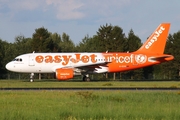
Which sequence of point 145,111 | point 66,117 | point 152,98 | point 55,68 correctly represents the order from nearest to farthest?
point 66,117
point 145,111
point 152,98
point 55,68

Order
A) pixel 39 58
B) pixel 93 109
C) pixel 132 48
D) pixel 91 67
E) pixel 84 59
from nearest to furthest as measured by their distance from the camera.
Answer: pixel 93 109
pixel 91 67
pixel 39 58
pixel 84 59
pixel 132 48

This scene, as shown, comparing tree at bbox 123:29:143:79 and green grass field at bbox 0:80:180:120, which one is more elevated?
tree at bbox 123:29:143:79

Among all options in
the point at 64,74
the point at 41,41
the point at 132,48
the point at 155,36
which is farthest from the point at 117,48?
the point at 64,74

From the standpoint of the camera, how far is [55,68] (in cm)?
5556

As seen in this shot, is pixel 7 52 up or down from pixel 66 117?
up

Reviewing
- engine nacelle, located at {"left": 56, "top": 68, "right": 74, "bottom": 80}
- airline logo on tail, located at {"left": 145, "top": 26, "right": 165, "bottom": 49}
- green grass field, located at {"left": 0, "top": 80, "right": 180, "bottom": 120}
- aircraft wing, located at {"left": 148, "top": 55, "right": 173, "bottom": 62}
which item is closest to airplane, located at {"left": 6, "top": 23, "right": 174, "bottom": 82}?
aircraft wing, located at {"left": 148, "top": 55, "right": 173, "bottom": 62}

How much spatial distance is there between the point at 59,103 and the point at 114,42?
65.2 m

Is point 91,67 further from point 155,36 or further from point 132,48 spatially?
point 132,48

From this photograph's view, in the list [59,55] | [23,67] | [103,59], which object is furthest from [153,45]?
[23,67]

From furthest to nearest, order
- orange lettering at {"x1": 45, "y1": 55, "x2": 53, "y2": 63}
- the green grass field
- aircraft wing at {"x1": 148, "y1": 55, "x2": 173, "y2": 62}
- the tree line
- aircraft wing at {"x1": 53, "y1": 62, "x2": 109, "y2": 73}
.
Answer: the tree line → aircraft wing at {"x1": 148, "y1": 55, "x2": 173, "y2": 62} → orange lettering at {"x1": 45, "y1": 55, "x2": 53, "y2": 63} → aircraft wing at {"x1": 53, "y1": 62, "x2": 109, "y2": 73} → the green grass field

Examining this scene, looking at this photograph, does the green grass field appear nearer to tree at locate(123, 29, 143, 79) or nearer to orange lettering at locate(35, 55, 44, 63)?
orange lettering at locate(35, 55, 44, 63)

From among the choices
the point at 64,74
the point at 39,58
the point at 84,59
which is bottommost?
the point at 64,74

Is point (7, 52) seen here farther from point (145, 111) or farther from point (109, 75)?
point (145, 111)

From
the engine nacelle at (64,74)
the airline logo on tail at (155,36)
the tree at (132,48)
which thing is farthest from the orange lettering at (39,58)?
the tree at (132,48)
